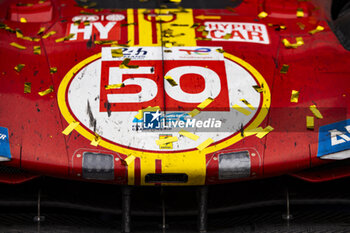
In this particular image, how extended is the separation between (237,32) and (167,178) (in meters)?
1.15

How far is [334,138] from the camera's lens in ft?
8.18

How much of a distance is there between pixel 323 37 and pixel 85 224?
183 cm

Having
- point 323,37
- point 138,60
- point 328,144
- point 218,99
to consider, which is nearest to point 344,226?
point 328,144

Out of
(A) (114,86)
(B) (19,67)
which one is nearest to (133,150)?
(A) (114,86)

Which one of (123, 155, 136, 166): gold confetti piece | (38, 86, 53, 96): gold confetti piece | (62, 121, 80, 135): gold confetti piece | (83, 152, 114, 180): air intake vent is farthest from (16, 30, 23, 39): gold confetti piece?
(123, 155, 136, 166): gold confetti piece

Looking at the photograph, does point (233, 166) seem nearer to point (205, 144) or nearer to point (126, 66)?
point (205, 144)

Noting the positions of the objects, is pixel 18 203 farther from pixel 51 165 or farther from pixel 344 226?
pixel 344 226

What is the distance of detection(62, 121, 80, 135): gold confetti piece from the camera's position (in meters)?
2.50

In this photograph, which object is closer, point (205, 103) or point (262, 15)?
point (205, 103)

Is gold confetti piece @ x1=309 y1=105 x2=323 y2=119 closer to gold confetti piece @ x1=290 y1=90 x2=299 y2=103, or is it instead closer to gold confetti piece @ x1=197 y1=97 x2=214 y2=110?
gold confetti piece @ x1=290 y1=90 x2=299 y2=103

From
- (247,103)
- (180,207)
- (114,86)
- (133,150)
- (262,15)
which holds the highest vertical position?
(262,15)

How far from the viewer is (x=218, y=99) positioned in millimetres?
2623

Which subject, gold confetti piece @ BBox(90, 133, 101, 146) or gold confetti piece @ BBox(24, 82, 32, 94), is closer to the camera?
gold confetti piece @ BBox(90, 133, 101, 146)

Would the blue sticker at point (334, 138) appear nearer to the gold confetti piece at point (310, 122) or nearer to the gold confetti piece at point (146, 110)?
the gold confetti piece at point (310, 122)
